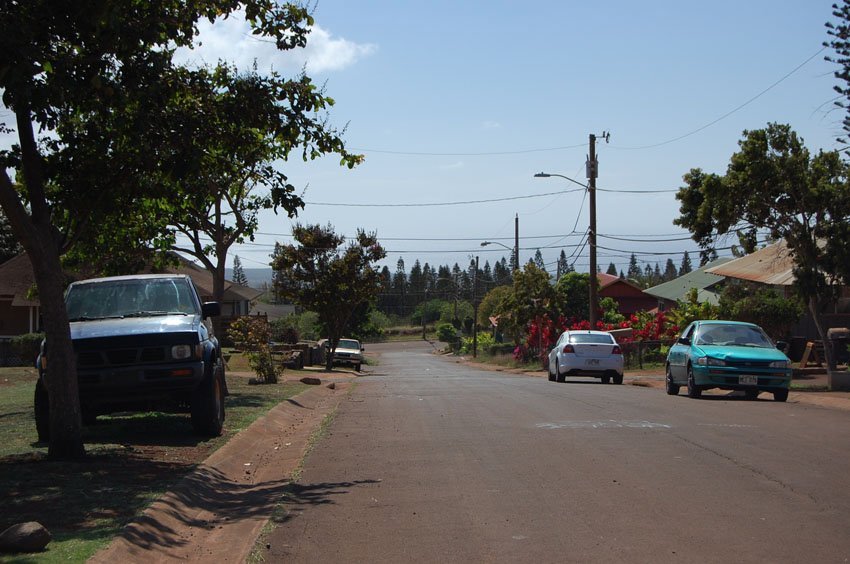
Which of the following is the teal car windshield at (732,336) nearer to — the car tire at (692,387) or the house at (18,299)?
the car tire at (692,387)

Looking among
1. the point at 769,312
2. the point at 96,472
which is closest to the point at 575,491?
the point at 96,472

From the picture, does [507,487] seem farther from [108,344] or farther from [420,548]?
[108,344]

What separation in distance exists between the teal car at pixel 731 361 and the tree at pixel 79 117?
10.5 metres

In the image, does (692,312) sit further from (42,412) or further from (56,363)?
(56,363)

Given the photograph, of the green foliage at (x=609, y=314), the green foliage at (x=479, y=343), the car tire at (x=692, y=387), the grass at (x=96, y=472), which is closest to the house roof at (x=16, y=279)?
the grass at (x=96, y=472)

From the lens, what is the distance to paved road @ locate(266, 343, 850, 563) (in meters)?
→ 6.38

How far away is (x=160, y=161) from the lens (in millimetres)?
10578

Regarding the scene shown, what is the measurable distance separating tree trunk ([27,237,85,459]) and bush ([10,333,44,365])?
19.6 meters

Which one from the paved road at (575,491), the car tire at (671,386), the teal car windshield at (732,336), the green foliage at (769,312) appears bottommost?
the paved road at (575,491)

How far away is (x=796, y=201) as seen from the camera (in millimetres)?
21781

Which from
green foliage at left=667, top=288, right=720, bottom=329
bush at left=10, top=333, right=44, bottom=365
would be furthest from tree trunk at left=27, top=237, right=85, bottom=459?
green foliage at left=667, top=288, right=720, bottom=329

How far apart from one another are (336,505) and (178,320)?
4.77 m

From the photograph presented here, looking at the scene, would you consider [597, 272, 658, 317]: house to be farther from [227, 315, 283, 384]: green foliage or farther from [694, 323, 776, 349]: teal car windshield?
[694, 323, 776, 349]: teal car windshield

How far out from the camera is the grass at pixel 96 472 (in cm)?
659
